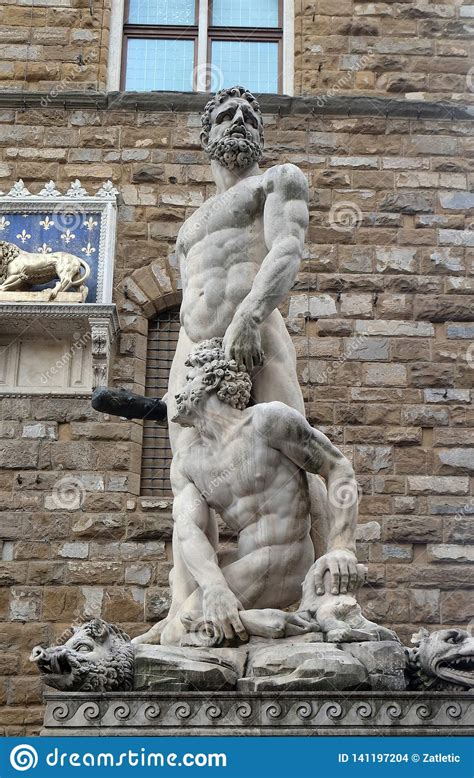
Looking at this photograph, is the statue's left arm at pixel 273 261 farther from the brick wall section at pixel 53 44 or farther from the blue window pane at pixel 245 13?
the blue window pane at pixel 245 13

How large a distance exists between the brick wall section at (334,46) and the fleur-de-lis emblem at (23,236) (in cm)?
142

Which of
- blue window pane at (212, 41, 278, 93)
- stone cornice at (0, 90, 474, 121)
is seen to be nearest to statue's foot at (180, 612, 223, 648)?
stone cornice at (0, 90, 474, 121)

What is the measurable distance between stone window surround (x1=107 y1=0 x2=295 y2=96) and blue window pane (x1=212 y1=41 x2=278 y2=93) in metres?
0.12

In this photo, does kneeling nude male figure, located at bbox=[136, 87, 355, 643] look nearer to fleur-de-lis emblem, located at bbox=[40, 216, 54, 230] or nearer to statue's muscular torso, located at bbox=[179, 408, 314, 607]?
statue's muscular torso, located at bbox=[179, 408, 314, 607]

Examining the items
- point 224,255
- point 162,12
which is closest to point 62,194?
point 162,12

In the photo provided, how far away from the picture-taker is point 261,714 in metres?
4.57

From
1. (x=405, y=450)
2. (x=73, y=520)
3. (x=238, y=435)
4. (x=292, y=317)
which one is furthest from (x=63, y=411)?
(x=238, y=435)

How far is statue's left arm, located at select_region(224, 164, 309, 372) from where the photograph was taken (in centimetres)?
570

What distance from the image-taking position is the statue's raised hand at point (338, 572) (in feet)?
17.1

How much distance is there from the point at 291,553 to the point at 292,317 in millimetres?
4774

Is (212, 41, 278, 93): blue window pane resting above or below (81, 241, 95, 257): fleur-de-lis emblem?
above

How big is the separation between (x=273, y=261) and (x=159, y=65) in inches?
239

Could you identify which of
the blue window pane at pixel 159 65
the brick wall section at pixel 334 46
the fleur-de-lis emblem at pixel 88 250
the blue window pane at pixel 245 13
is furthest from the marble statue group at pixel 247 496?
the blue window pane at pixel 245 13

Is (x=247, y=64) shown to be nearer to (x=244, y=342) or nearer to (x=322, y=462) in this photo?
(x=244, y=342)
